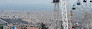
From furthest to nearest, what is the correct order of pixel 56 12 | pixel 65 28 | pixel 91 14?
pixel 91 14
pixel 56 12
pixel 65 28

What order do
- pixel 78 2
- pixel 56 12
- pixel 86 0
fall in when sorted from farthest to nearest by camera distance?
pixel 78 2 < pixel 86 0 < pixel 56 12

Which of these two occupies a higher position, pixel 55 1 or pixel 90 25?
pixel 55 1

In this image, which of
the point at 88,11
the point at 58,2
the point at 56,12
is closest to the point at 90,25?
the point at 88,11

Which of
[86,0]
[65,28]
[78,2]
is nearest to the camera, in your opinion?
[65,28]

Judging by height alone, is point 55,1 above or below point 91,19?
above

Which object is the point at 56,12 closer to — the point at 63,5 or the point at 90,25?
the point at 63,5

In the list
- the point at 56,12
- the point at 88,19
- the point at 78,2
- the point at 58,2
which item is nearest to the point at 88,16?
the point at 88,19

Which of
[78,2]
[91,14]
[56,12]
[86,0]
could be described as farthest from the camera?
[91,14]

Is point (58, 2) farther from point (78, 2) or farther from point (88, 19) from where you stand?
point (88, 19)

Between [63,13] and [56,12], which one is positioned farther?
[56,12]
